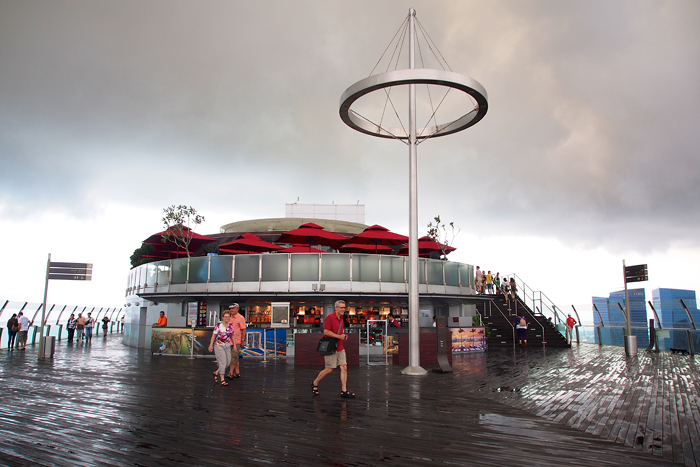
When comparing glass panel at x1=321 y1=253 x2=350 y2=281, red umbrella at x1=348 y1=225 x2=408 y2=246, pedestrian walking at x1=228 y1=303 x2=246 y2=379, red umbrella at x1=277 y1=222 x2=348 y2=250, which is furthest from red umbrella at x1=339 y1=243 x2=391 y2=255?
pedestrian walking at x1=228 y1=303 x2=246 y2=379

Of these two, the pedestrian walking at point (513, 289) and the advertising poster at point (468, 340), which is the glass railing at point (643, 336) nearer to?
the pedestrian walking at point (513, 289)

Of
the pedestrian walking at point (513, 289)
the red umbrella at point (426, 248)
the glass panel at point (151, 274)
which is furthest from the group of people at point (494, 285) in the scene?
the glass panel at point (151, 274)

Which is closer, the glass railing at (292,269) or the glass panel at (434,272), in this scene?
the glass railing at (292,269)

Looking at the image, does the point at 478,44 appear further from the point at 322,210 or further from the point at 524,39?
the point at 322,210

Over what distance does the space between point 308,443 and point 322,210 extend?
3449 centimetres

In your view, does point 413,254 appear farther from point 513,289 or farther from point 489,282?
point 489,282

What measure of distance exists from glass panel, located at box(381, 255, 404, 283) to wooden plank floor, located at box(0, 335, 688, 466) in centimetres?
930

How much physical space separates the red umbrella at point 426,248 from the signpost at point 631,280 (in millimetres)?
8982

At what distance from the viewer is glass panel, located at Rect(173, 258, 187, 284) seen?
21.4 metres

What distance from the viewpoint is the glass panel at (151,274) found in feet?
73.9

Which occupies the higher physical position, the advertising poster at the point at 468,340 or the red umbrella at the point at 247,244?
the red umbrella at the point at 247,244

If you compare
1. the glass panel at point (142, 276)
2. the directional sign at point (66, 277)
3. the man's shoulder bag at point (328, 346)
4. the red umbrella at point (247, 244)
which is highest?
the red umbrella at point (247, 244)

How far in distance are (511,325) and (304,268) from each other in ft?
42.3

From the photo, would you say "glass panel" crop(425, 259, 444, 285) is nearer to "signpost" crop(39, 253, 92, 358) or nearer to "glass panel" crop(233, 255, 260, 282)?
"glass panel" crop(233, 255, 260, 282)
